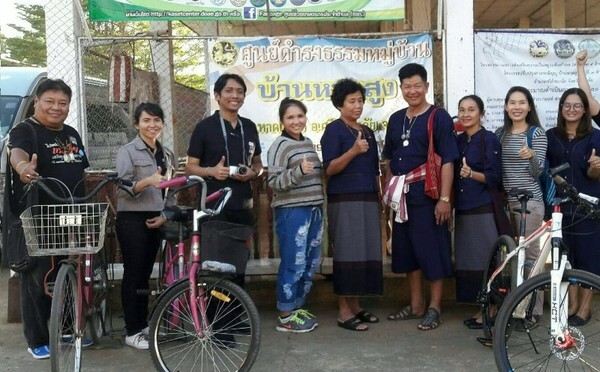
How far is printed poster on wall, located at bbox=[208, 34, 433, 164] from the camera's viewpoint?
5785 mm

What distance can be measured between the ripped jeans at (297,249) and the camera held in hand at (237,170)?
19.7 inches

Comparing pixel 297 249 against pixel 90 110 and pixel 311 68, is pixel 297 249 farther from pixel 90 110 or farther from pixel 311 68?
pixel 90 110

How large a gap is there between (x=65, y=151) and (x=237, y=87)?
1238 millimetres

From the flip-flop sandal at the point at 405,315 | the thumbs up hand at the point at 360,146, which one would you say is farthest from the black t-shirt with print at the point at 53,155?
the flip-flop sandal at the point at 405,315

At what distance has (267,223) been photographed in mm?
5691

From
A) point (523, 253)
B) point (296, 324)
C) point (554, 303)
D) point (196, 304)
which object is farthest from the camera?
point (296, 324)

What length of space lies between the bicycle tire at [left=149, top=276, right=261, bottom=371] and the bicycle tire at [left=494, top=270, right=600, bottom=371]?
52.7 inches

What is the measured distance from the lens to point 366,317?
511cm

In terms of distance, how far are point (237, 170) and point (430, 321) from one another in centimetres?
188

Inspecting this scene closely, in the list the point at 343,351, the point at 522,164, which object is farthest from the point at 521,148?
the point at 343,351

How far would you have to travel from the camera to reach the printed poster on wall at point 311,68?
579 cm

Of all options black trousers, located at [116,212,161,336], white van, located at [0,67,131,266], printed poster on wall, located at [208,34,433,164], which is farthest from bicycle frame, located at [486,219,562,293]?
white van, located at [0,67,131,266]

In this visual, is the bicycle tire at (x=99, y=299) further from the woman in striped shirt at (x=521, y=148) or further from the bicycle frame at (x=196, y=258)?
the woman in striped shirt at (x=521, y=148)

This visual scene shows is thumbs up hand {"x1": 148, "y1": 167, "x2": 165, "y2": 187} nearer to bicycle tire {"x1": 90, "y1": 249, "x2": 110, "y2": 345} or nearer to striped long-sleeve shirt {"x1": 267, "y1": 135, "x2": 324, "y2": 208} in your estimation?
bicycle tire {"x1": 90, "y1": 249, "x2": 110, "y2": 345}
